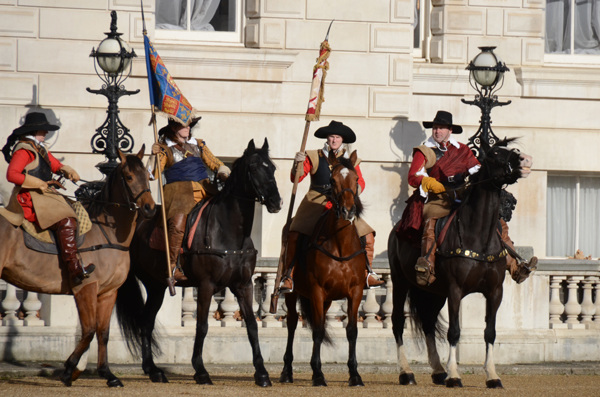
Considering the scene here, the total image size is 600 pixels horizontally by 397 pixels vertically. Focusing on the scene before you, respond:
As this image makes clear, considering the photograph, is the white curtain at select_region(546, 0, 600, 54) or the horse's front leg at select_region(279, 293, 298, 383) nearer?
the horse's front leg at select_region(279, 293, 298, 383)

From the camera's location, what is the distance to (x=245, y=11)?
21.6m

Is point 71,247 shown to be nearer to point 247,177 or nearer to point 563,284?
point 247,177

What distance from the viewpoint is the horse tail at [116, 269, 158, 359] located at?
15945mm

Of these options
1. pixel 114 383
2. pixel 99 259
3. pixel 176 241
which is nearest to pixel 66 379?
pixel 114 383

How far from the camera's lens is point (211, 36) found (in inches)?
853

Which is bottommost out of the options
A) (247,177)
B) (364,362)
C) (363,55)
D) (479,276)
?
(364,362)

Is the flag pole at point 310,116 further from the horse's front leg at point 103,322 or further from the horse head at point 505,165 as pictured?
the horse head at point 505,165

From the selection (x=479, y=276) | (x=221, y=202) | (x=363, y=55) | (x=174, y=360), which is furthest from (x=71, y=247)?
(x=363, y=55)

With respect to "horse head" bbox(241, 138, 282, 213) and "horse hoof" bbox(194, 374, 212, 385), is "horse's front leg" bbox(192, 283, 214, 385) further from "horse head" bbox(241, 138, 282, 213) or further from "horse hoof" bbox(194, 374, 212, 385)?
"horse head" bbox(241, 138, 282, 213)

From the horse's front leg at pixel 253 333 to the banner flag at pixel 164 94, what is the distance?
2.04 m

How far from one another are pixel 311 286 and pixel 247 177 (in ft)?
4.32

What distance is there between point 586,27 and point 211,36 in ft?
20.5

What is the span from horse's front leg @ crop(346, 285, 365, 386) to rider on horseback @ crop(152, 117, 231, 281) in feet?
6.05

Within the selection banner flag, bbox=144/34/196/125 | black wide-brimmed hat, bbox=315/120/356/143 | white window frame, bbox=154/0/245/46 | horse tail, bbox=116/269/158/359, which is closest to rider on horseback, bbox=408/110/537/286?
black wide-brimmed hat, bbox=315/120/356/143
